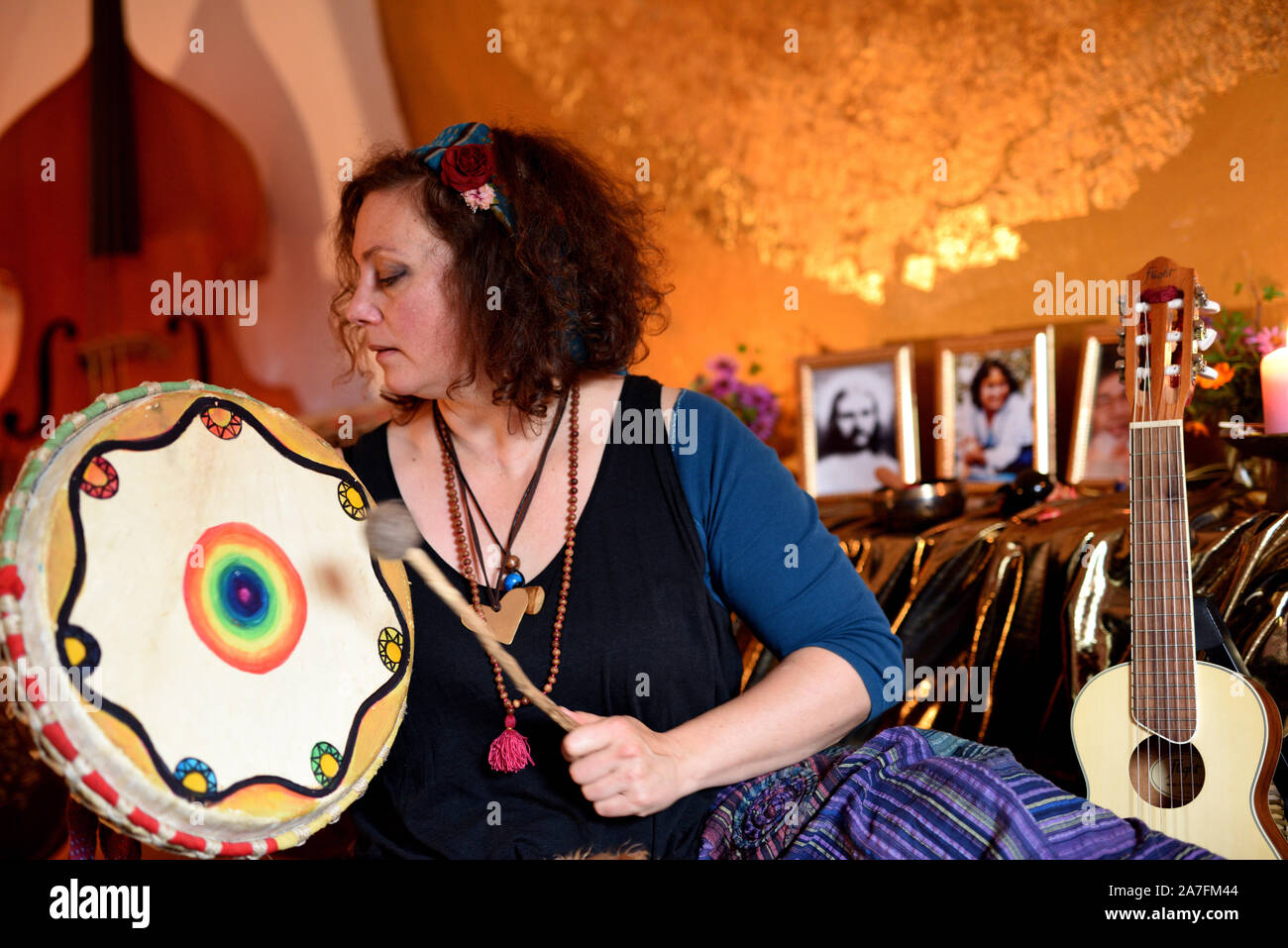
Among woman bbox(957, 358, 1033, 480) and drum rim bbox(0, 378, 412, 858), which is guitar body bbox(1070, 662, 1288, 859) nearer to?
drum rim bbox(0, 378, 412, 858)

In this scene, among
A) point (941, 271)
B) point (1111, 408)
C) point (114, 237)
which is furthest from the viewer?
point (114, 237)

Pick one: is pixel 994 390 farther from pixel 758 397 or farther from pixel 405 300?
pixel 405 300

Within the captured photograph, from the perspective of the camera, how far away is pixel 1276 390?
1.69 meters

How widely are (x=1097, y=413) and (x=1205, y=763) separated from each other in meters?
1.28

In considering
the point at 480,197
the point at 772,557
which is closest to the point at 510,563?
the point at 772,557

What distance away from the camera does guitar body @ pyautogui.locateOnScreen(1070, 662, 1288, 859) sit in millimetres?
1300

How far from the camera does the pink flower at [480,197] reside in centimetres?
134

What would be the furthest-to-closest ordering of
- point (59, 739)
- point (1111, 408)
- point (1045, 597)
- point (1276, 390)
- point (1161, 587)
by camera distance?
1. point (1111, 408)
2. point (1045, 597)
3. point (1276, 390)
4. point (1161, 587)
5. point (59, 739)

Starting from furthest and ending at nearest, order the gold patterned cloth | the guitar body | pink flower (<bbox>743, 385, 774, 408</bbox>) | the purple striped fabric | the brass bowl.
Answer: pink flower (<bbox>743, 385, 774, 408</bbox>)
the brass bowl
the gold patterned cloth
the guitar body
the purple striped fabric

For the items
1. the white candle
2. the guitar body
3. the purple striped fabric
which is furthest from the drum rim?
the white candle

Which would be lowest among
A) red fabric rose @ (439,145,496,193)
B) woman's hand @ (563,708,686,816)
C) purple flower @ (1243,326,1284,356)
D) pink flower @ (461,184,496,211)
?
woman's hand @ (563,708,686,816)

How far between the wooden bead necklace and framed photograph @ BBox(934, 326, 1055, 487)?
1.50 metres

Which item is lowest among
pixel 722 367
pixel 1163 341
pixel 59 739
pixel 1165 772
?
Answer: pixel 1165 772
